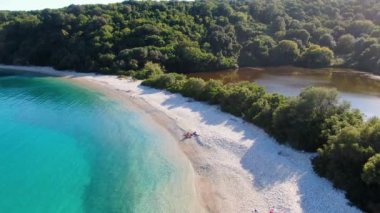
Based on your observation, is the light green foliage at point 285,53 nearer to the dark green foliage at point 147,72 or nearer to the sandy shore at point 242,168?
the dark green foliage at point 147,72

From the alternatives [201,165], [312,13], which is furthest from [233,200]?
[312,13]

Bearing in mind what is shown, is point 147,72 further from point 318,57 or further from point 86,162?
point 318,57

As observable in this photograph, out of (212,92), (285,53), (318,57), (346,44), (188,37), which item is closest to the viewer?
(212,92)

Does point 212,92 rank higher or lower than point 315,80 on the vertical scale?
higher

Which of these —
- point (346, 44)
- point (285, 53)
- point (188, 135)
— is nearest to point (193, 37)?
point (285, 53)

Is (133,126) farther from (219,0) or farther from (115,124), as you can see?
(219,0)
